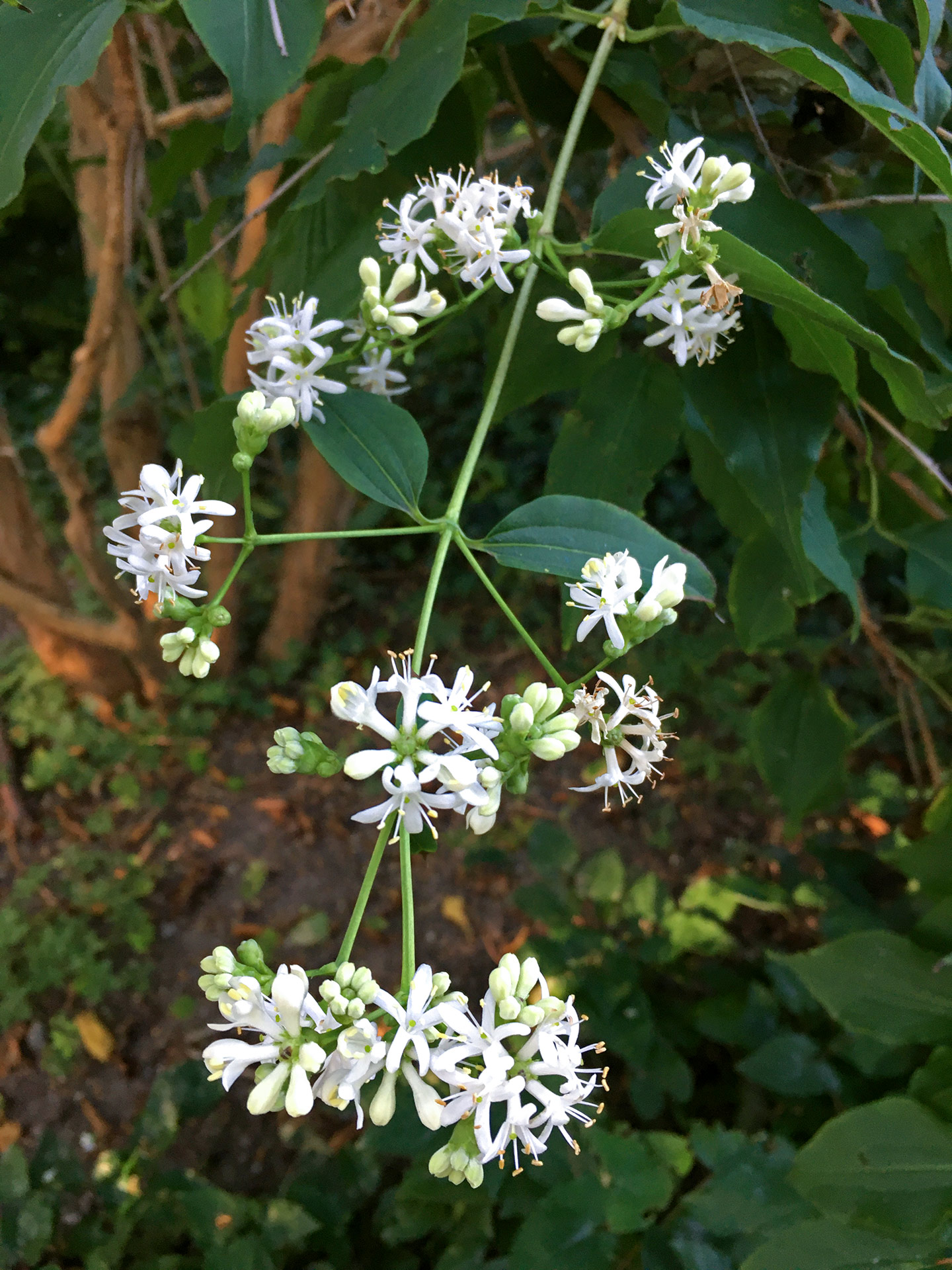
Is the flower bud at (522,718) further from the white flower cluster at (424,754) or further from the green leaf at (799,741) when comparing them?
the green leaf at (799,741)

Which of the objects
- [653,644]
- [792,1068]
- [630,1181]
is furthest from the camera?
[653,644]

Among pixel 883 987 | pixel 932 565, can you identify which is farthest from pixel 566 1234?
pixel 932 565

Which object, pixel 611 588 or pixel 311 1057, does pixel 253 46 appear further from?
pixel 311 1057

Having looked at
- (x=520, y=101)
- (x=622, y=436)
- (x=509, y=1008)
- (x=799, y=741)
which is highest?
(x=520, y=101)

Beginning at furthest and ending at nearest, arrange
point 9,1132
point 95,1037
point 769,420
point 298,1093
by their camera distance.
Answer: point 95,1037 → point 9,1132 → point 769,420 → point 298,1093

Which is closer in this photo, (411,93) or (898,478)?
(411,93)

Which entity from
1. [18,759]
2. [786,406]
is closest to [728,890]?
[786,406]

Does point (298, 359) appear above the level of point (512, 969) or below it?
above

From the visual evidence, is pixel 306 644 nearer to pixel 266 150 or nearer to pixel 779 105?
pixel 266 150
